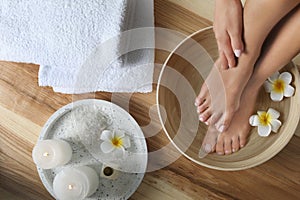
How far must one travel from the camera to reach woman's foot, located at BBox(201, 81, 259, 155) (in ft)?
3.46

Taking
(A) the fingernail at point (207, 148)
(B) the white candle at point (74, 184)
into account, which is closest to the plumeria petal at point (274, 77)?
(A) the fingernail at point (207, 148)

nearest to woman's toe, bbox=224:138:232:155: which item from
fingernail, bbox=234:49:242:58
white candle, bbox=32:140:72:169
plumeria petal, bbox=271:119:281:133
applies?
plumeria petal, bbox=271:119:281:133

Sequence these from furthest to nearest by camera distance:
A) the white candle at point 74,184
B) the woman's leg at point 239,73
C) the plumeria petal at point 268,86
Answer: the plumeria petal at point 268,86 → the white candle at point 74,184 → the woman's leg at point 239,73

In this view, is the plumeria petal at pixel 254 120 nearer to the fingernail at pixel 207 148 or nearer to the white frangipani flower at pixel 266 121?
the white frangipani flower at pixel 266 121

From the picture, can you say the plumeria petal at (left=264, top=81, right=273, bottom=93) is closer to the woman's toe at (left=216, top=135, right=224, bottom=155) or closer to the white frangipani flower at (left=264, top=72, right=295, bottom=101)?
the white frangipani flower at (left=264, top=72, right=295, bottom=101)

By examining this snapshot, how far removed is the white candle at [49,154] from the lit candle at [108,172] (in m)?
0.09

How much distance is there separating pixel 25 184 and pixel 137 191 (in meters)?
0.27

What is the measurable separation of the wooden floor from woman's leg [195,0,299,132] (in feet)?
0.39

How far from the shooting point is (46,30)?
2.98 feet

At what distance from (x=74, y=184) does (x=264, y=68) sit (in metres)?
0.48

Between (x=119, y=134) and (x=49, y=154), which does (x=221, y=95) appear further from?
(x=49, y=154)

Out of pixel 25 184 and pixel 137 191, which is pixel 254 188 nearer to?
pixel 137 191

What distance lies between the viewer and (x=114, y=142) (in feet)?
3.36

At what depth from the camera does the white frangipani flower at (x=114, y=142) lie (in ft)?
3.34
